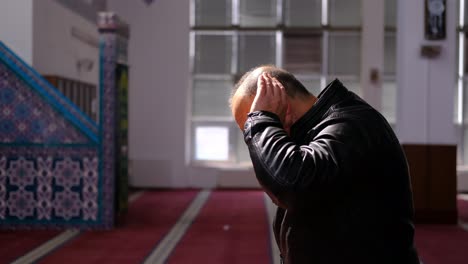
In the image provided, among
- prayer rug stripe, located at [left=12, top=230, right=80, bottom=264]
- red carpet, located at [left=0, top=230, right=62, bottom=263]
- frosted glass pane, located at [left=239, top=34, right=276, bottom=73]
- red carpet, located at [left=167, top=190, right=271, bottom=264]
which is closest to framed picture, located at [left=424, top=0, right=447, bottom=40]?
red carpet, located at [left=167, top=190, right=271, bottom=264]

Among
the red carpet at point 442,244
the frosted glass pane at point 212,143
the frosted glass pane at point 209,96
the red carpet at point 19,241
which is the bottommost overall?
the red carpet at point 19,241

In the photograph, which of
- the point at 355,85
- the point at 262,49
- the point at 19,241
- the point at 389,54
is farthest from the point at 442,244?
the point at 262,49

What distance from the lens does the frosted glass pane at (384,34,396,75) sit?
8992mm

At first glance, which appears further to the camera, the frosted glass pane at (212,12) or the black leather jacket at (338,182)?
the frosted glass pane at (212,12)

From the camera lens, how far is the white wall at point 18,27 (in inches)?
238

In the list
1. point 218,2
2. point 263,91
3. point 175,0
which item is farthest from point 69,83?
point 263,91

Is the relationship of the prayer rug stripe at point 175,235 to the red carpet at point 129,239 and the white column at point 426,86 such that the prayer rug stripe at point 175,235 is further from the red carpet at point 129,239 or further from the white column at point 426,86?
the white column at point 426,86

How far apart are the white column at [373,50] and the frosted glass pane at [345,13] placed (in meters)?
0.28

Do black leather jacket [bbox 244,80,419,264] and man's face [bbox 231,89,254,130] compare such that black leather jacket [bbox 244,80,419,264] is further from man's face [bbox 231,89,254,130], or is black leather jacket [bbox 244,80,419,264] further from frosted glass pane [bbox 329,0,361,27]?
frosted glass pane [bbox 329,0,361,27]

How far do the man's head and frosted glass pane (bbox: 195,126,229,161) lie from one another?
7876 mm

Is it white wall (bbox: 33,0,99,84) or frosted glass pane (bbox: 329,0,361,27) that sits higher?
frosted glass pane (bbox: 329,0,361,27)

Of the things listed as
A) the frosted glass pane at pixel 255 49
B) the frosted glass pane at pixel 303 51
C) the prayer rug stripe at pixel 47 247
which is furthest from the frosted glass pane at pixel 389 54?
the prayer rug stripe at pixel 47 247

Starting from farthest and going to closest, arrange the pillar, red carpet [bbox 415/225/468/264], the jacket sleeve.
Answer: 1. the pillar
2. red carpet [bbox 415/225/468/264]
3. the jacket sleeve

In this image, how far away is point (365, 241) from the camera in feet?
4.01
